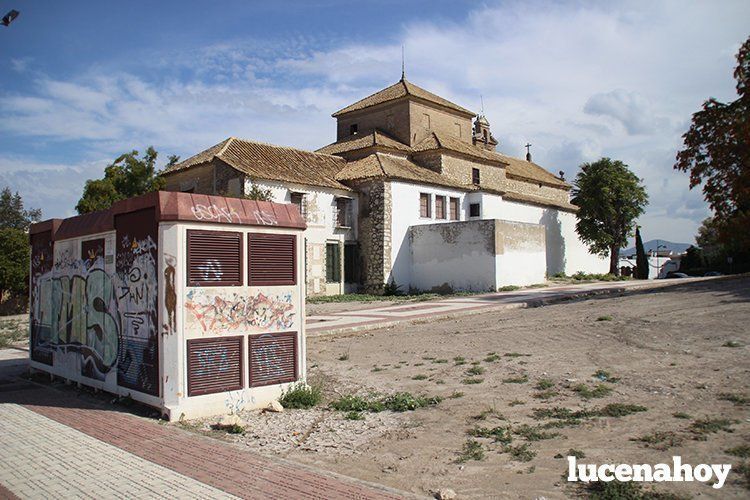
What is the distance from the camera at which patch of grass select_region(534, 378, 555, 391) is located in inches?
323

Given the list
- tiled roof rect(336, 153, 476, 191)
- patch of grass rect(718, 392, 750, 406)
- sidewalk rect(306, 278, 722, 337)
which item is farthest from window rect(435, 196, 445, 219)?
patch of grass rect(718, 392, 750, 406)

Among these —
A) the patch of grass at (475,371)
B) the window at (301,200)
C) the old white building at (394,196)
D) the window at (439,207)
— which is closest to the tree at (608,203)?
the old white building at (394,196)

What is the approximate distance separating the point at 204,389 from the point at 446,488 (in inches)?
159

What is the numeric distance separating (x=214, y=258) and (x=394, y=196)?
2141 cm

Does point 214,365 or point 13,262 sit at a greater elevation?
point 13,262

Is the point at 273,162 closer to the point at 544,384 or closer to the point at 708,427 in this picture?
the point at 544,384

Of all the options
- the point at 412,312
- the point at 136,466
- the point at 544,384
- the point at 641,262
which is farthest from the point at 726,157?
the point at 641,262

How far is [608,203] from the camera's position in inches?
1457

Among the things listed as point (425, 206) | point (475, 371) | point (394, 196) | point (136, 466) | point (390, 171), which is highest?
point (390, 171)

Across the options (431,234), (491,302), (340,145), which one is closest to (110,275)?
(491,302)

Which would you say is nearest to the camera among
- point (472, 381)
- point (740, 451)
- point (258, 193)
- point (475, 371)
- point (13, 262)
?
point (740, 451)

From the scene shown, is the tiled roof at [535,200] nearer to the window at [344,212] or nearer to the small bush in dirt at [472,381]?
the window at [344,212]

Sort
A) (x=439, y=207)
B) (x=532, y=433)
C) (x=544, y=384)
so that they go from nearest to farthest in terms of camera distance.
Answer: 1. (x=532, y=433)
2. (x=544, y=384)
3. (x=439, y=207)

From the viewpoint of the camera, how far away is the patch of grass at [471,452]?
583 centimetres
